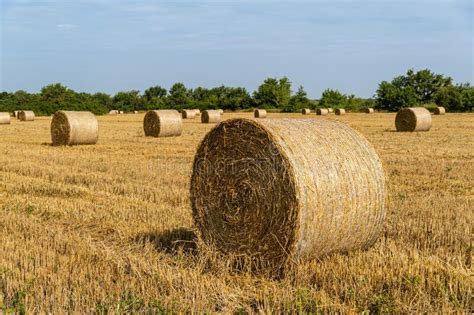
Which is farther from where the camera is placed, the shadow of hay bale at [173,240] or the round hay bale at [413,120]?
the round hay bale at [413,120]

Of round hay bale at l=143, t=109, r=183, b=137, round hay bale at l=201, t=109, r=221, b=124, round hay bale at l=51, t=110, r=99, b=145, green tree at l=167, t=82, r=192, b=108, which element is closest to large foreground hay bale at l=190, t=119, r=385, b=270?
round hay bale at l=51, t=110, r=99, b=145

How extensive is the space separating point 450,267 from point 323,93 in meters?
68.1

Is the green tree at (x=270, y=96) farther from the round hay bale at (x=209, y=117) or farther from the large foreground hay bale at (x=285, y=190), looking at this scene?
the large foreground hay bale at (x=285, y=190)

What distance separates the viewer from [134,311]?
4672mm

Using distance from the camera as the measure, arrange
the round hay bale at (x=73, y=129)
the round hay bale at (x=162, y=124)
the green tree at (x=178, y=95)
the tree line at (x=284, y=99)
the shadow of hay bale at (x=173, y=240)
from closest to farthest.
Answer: the shadow of hay bale at (x=173, y=240) → the round hay bale at (x=73, y=129) → the round hay bale at (x=162, y=124) → the tree line at (x=284, y=99) → the green tree at (x=178, y=95)

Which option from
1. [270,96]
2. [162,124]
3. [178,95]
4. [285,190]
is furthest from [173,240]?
[178,95]

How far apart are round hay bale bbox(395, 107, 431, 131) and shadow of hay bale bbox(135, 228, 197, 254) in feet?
64.1

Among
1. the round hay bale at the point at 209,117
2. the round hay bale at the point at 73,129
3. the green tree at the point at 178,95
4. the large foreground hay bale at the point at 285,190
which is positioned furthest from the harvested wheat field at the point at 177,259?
the green tree at the point at 178,95

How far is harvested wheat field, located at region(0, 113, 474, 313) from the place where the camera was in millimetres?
4910

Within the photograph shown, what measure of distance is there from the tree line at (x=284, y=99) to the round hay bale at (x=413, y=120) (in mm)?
33689

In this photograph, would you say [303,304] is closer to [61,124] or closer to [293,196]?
→ [293,196]

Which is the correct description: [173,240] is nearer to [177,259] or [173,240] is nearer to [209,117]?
[177,259]

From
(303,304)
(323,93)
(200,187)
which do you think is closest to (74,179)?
(200,187)

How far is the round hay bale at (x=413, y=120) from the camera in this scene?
2539cm
